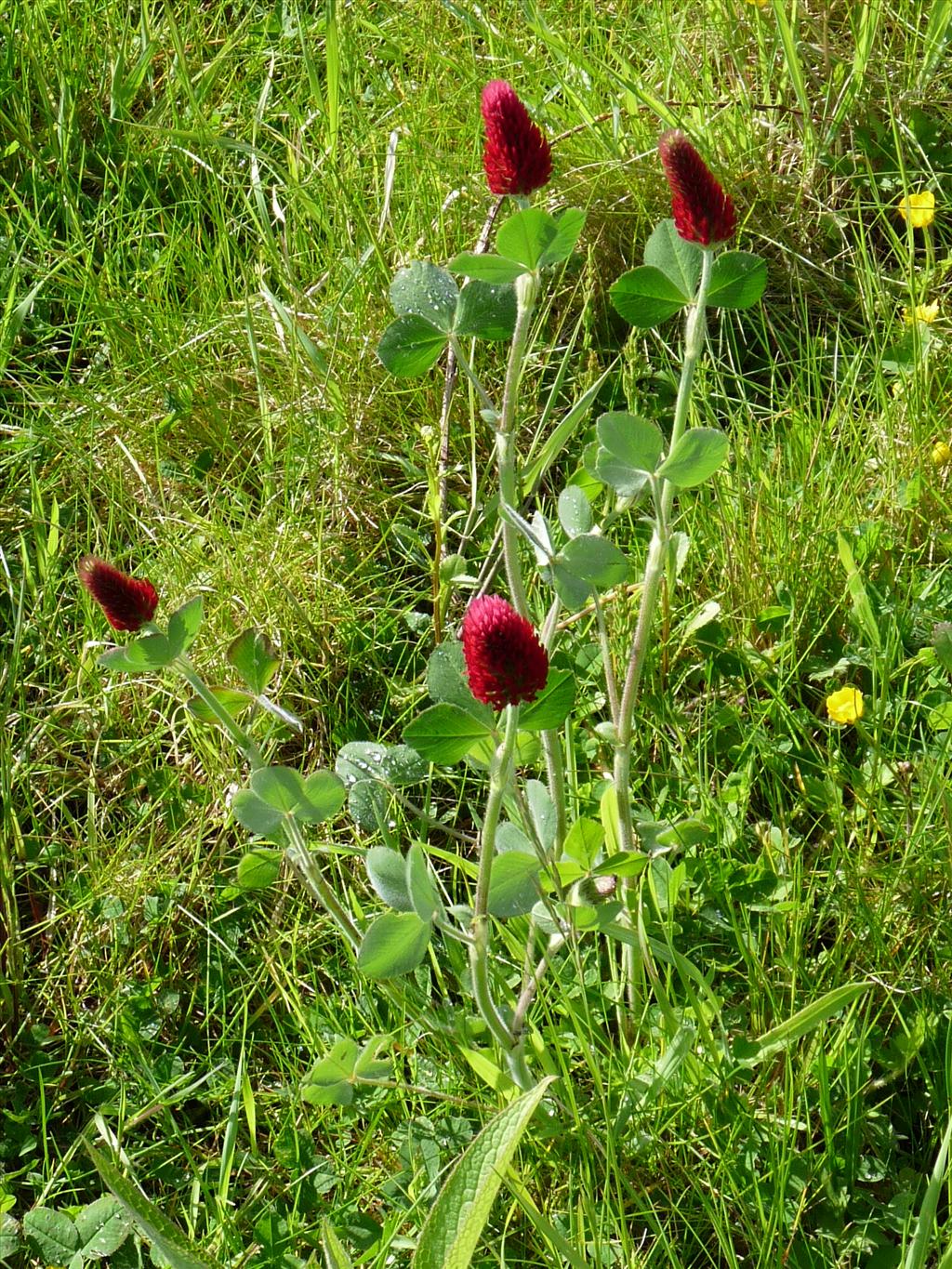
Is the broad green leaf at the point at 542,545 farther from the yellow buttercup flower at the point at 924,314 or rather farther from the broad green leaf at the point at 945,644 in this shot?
the yellow buttercup flower at the point at 924,314

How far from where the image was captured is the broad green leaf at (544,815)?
4.77 feet

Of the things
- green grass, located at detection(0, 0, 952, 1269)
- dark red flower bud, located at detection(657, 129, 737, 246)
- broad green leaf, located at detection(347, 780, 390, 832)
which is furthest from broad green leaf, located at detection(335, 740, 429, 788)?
dark red flower bud, located at detection(657, 129, 737, 246)

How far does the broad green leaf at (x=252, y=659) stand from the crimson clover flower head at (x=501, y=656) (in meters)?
0.39

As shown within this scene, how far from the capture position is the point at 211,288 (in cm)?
252

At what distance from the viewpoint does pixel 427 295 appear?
1.45 m

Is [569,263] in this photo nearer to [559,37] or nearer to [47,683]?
[559,37]

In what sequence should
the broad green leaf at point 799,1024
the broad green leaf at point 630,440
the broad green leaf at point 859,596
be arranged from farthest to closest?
the broad green leaf at point 859,596
the broad green leaf at point 799,1024
the broad green leaf at point 630,440

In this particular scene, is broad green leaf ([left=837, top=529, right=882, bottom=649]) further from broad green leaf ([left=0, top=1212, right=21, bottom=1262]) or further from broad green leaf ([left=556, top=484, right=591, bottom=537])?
broad green leaf ([left=0, top=1212, right=21, bottom=1262])

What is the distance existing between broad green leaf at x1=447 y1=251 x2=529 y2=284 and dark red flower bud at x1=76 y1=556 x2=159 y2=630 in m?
0.44

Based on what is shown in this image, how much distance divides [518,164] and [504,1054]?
902 millimetres

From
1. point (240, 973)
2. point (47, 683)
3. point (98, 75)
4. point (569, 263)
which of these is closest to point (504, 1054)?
point (240, 973)

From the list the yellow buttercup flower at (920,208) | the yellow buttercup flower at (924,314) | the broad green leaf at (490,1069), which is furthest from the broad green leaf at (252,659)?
the yellow buttercup flower at (920,208)

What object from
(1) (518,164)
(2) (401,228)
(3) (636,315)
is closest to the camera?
(1) (518,164)

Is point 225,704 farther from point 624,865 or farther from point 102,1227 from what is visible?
point 102,1227
